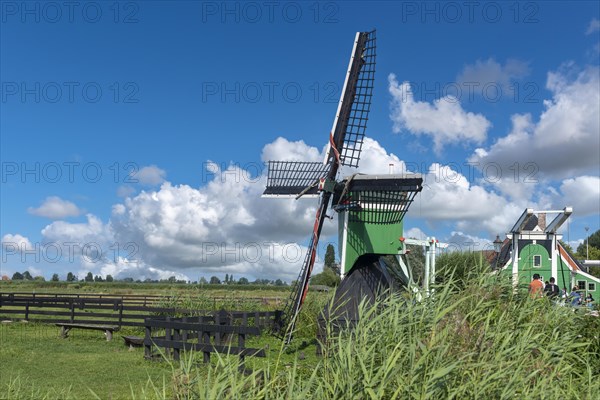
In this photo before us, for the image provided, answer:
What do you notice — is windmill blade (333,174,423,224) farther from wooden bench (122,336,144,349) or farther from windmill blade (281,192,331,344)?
wooden bench (122,336,144,349)

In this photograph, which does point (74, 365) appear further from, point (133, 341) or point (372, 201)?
point (372, 201)

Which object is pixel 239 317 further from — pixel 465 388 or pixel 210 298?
pixel 465 388

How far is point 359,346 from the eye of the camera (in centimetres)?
497

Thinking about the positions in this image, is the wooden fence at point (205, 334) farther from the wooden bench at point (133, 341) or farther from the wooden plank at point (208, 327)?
the wooden bench at point (133, 341)

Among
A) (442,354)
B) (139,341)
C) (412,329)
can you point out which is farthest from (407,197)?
(442,354)

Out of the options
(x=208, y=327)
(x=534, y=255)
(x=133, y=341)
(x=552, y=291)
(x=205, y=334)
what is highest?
(x=534, y=255)

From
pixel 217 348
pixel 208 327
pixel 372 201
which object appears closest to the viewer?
pixel 217 348

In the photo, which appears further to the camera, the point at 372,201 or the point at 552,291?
the point at 372,201

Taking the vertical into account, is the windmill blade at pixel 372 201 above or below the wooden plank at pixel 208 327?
above

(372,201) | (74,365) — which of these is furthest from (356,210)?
(74,365)

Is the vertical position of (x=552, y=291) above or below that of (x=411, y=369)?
above

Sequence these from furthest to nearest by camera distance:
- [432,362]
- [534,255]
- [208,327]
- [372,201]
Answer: [534,255] < [372,201] < [208,327] < [432,362]

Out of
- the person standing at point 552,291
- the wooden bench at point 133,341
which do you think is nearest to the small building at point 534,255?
the person standing at point 552,291

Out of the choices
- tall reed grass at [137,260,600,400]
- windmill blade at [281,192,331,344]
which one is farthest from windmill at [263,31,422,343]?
tall reed grass at [137,260,600,400]
